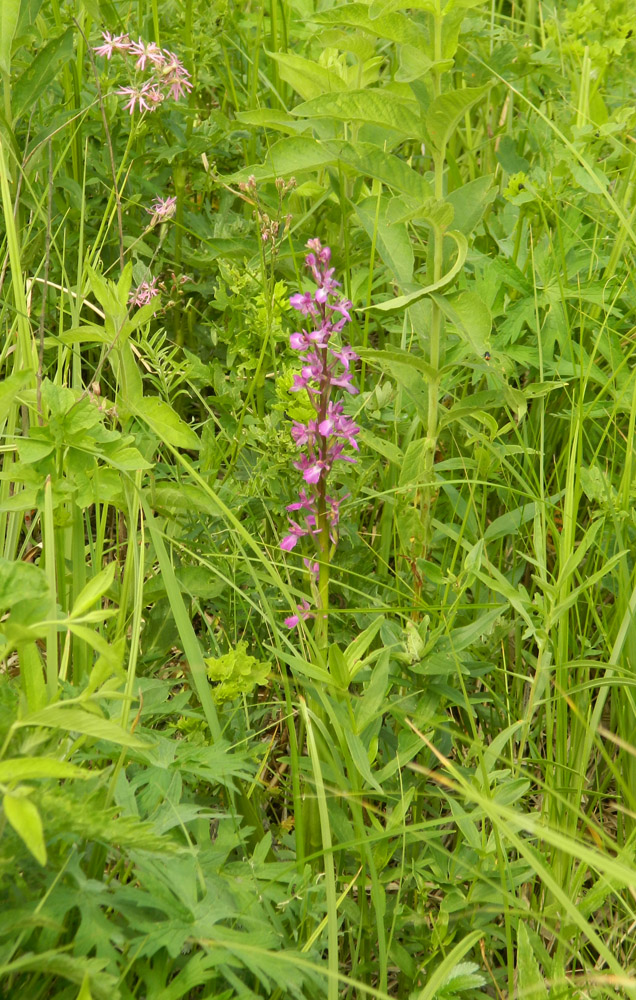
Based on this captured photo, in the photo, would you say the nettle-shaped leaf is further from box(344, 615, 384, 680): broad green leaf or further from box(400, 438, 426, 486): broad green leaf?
box(400, 438, 426, 486): broad green leaf

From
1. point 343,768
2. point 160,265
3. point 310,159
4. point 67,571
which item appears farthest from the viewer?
point 160,265

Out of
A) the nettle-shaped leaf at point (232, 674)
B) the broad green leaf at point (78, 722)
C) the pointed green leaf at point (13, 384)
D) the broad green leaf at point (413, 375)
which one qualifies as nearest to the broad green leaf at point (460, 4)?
the broad green leaf at point (413, 375)

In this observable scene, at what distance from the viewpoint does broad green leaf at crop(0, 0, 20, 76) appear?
1.96 m

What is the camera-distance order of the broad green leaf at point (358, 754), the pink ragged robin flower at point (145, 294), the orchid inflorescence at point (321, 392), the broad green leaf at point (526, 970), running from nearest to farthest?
the broad green leaf at point (526, 970)
the broad green leaf at point (358, 754)
the orchid inflorescence at point (321, 392)
the pink ragged robin flower at point (145, 294)

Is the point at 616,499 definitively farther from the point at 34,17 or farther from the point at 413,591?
the point at 34,17

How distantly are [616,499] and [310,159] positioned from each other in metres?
1.01

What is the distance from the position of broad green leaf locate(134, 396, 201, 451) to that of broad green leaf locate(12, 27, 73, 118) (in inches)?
35.5

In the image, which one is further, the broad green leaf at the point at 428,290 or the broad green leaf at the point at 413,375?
the broad green leaf at the point at 413,375

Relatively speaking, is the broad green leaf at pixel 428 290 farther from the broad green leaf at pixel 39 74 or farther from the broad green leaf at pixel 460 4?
the broad green leaf at pixel 39 74

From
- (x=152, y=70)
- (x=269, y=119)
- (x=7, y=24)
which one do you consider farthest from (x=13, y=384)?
(x=152, y=70)

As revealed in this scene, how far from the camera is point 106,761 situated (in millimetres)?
1550

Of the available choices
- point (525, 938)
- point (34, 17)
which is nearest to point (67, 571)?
point (525, 938)

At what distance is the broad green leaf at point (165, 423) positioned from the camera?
165 cm

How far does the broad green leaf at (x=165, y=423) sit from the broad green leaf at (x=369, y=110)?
622 mm
